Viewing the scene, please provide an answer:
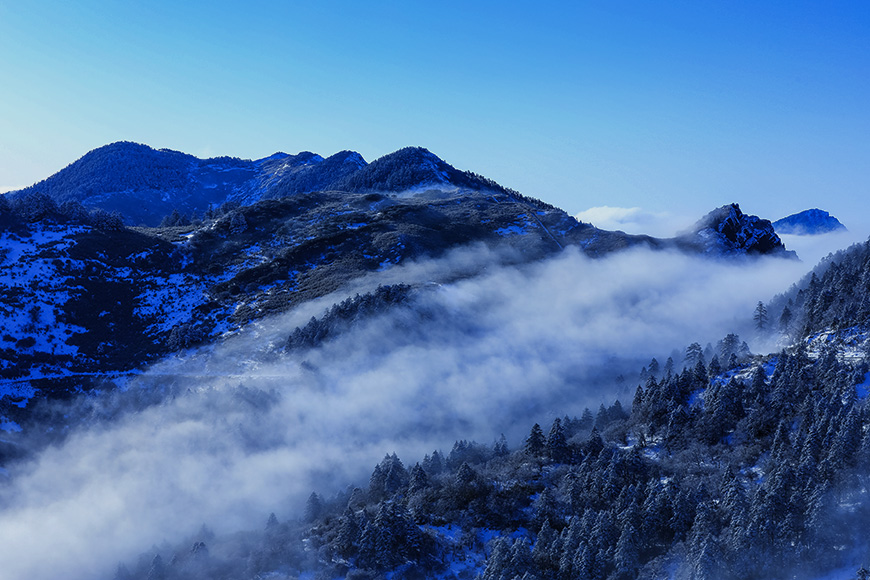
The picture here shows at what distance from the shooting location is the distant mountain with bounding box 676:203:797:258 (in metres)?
171

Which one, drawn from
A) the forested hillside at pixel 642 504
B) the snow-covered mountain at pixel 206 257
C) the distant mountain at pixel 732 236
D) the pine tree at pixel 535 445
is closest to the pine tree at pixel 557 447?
the forested hillside at pixel 642 504

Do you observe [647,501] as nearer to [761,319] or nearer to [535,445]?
[535,445]

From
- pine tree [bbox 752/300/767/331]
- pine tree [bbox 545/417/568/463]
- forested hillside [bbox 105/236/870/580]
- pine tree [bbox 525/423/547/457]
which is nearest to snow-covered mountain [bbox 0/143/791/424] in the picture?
forested hillside [bbox 105/236/870/580]

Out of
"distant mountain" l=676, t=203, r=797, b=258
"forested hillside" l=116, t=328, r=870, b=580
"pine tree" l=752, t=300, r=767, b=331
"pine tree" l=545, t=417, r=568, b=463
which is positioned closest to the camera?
"forested hillside" l=116, t=328, r=870, b=580

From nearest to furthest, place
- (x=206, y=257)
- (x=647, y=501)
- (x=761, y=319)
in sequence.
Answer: (x=647, y=501) → (x=761, y=319) → (x=206, y=257)

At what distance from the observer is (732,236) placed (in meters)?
176

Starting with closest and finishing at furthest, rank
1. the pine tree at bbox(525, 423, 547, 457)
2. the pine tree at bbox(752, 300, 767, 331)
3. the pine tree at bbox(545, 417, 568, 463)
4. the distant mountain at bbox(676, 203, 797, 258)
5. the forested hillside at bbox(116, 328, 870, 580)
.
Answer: the forested hillside at bbox(116, 328, 870, 580), the pine tree at bbox(545, 417, 568, 463), the pine tree at bbox(525, 423, 547, 457), the pine tree at bbox(752, 300, 767, 331), the distant mountain at bbox(676, 203, 797, 258)

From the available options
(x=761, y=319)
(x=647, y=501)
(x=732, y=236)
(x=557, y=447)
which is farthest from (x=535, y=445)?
(x=732, y=236)

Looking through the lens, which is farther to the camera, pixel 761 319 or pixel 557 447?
pixel 761 319

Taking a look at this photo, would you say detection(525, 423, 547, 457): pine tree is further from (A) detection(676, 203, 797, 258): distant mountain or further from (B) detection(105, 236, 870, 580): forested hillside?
(A) detection(676, 203, 797, 258): distant mountain

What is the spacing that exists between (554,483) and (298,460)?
3757cm

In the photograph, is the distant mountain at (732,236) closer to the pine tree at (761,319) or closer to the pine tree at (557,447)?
the pine tree at (761,319)

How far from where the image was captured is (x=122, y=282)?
419 ft

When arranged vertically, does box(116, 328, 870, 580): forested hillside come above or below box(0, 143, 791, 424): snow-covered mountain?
below
